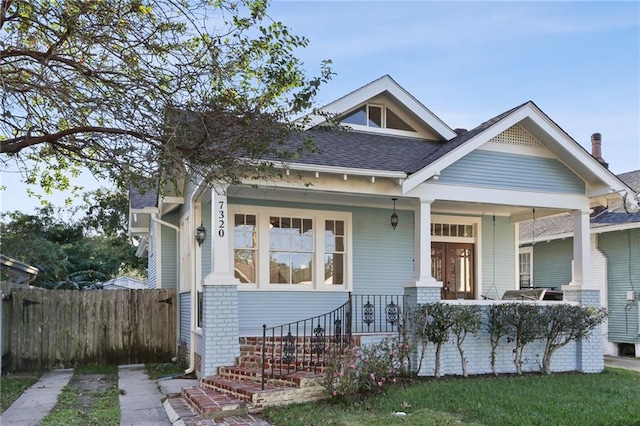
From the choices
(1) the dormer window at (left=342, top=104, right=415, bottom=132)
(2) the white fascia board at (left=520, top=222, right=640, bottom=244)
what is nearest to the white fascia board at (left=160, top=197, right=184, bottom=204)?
(1) the dormer window at (left=342, top=104, right=415, bottom=132)

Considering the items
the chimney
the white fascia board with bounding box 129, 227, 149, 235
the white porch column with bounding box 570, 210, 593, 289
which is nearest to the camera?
the white porch column with bounding box 570, 210, 593, 289

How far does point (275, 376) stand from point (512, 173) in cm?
605

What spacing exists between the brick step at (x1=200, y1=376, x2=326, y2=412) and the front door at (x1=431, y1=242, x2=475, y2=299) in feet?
19.6

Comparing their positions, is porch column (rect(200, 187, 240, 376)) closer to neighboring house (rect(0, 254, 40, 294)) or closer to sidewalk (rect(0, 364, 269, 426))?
sidewalk (rect(0, 364, 269, 426))

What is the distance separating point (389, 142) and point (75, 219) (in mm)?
24102

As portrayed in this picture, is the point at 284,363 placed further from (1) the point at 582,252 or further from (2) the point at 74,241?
(2) the point at 74,241

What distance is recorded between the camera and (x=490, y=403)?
7.89 metres

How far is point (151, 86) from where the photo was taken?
6.46 m

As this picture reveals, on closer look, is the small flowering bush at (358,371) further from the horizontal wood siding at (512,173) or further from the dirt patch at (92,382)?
the dirt patch at (92,382)

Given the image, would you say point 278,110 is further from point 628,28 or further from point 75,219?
point 75,219

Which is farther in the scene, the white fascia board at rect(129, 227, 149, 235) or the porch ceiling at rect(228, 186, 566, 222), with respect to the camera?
the white fascia board at rect(129, 227, 149, 235)

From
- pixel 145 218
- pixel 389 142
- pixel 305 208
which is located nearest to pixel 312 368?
pixel 305 208

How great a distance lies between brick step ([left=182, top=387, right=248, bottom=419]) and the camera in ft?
24.8

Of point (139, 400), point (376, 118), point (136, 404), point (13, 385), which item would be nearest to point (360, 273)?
point (376, 118)
